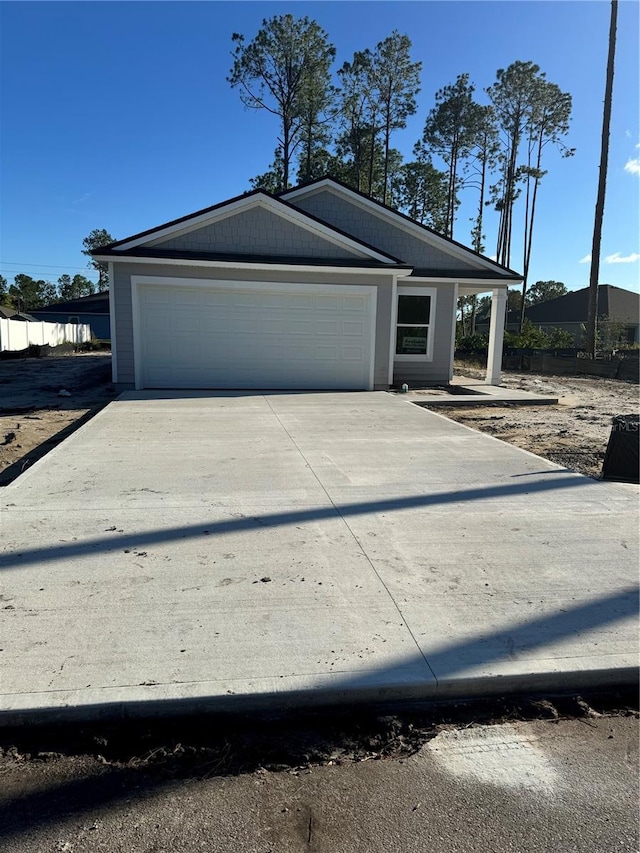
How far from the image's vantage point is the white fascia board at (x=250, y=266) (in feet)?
39.3

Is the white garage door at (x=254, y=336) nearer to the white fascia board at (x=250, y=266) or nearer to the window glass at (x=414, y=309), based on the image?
the white fascia board at (x=250, y=266)

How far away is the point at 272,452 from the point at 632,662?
16.0 ft

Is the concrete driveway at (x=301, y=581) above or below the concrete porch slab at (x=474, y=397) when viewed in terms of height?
below

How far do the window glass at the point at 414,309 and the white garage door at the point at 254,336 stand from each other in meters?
2.32

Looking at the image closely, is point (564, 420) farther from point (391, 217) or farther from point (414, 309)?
point (391, 217)

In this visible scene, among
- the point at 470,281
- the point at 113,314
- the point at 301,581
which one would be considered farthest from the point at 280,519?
the point at 470,281

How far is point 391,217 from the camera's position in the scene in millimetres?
15539

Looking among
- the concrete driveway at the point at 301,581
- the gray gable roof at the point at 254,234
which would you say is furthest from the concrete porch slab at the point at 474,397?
the concrete driveway at the point at 301,581

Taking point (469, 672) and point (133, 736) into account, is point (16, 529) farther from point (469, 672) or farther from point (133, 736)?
point (469, 672)

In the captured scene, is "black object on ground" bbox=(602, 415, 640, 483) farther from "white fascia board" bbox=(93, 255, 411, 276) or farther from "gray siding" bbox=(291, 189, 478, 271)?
"gray siding" bbox=(291, 189, 478, 271)

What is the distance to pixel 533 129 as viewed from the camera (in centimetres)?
3353

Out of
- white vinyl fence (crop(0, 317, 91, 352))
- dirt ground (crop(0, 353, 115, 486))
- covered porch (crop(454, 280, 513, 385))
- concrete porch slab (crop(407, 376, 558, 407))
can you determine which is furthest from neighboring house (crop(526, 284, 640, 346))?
dirt ground (crop(0, 353, 115, 486))

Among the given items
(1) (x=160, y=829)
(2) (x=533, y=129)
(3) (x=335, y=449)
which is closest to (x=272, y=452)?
(3) (x=335, y=449)

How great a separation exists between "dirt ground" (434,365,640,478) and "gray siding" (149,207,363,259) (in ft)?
16.1
